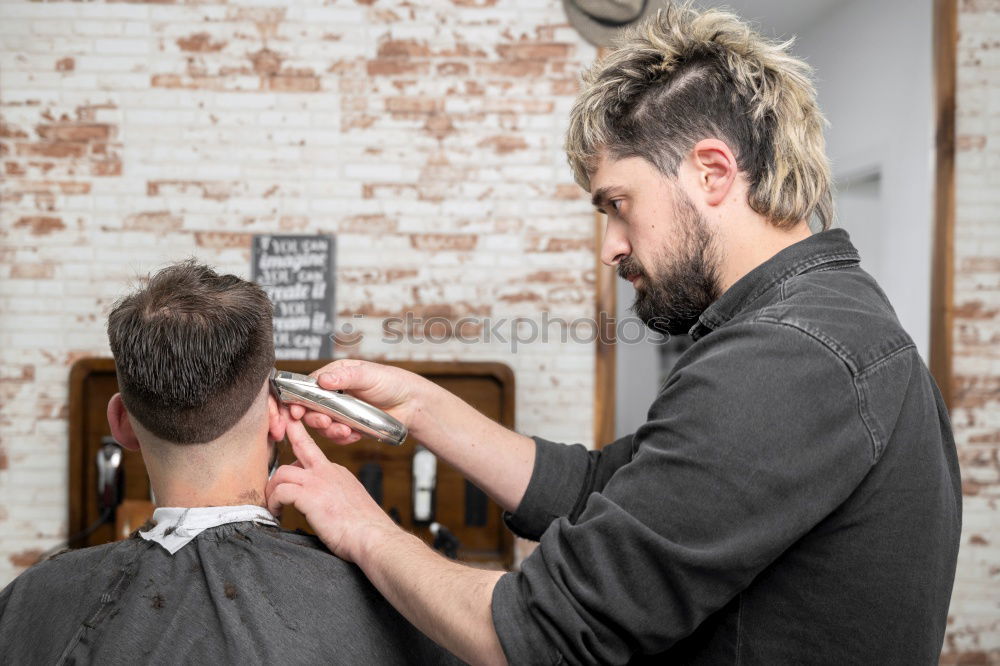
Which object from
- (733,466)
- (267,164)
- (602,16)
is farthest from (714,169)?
(267,164)

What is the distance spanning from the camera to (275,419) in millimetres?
1353

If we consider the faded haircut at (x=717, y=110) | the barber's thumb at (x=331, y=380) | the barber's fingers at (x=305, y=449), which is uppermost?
the faded haircut at (x=717, y=110)

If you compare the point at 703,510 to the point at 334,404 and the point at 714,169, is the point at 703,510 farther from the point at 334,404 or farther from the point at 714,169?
the point at 334,404

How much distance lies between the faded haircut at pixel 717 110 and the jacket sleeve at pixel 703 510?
1.16 feet

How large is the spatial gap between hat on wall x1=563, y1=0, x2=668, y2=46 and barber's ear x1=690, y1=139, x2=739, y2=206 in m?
1.75

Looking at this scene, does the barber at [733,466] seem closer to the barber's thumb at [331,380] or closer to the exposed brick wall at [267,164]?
the barber's thumb at [331,380]

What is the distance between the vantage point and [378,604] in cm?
126

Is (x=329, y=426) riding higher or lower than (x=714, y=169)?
lower

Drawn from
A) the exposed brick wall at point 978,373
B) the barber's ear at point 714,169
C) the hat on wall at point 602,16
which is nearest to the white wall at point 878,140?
the exposed brick wall at point 978,373

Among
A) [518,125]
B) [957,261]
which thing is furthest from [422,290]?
[957,261]

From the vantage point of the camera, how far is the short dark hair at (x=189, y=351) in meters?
1.21

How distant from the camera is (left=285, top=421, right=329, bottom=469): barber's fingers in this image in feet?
4.21

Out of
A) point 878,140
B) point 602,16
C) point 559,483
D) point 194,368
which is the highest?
point 602,16

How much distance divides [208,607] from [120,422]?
14.4 inches
